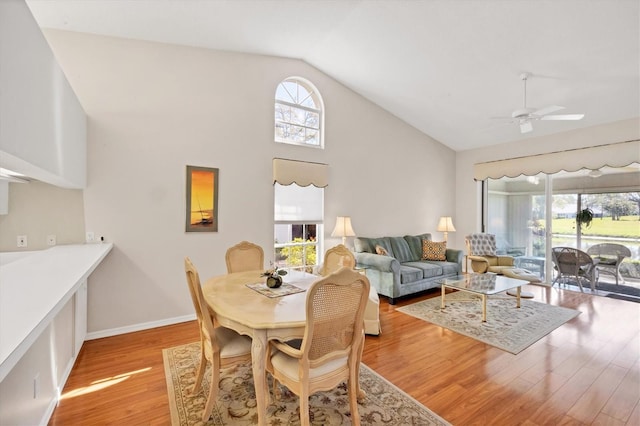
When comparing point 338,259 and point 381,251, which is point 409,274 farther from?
point 338,259

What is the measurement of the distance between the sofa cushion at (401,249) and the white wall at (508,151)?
2.12 m

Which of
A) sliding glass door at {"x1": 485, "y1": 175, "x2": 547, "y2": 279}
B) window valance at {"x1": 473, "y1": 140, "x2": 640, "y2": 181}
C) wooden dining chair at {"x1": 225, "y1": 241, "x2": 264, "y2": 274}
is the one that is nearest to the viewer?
wooden dining chair at {"x1": 225, "y1": 241, "x2": 264, "y2": 274}

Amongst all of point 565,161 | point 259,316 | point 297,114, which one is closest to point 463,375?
point 259,316

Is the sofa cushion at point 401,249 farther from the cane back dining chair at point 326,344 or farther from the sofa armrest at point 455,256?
the cane back dining chair at point 326,344

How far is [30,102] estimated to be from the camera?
5.31 ft

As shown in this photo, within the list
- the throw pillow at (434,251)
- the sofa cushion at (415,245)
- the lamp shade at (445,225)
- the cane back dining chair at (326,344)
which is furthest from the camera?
the lamp shade at (445,225)

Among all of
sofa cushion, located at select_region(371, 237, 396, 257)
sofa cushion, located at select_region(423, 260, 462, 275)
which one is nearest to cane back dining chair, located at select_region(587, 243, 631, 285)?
sofa cushion, located at select_region(423, 260, 462, 275)

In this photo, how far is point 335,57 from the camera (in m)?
4.48

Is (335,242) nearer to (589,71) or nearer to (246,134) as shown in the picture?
(246,134)

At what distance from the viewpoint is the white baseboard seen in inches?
129

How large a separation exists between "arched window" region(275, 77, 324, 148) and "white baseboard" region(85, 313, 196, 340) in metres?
2.86

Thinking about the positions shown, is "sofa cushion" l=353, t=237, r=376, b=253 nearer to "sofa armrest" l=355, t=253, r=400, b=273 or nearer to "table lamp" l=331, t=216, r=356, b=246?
"sofa armrest" l=355, t=253, r=400, b=273

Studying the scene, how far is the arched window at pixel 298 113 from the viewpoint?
464cm

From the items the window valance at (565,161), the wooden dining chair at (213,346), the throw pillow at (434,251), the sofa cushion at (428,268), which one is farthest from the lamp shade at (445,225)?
the wooden dining chair at (213,346)
